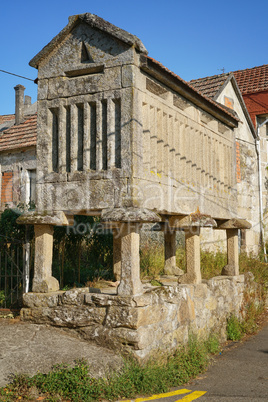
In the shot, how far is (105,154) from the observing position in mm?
5410

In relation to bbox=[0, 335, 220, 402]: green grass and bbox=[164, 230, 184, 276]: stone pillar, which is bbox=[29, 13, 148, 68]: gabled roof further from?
bbox=[164, 230, 184, 276]: stone pillar

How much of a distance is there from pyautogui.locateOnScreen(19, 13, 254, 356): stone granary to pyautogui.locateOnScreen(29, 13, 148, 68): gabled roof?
12 mm

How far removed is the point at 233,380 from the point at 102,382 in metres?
1.82

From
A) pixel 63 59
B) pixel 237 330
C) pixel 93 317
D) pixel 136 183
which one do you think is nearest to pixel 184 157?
pixel 136 183

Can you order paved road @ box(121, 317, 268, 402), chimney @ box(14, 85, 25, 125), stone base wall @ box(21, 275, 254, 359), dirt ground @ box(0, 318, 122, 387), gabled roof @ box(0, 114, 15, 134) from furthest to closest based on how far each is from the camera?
gabled roof @ box(0, 114, 15, 134)
chimney @ box(14, 85, 25, 125)
stone base wall @ box(21, 275, 254, 359)
paved road @ box(121, 317, 268, 402)
dirt ground @ box(0, 318, 122, 387)

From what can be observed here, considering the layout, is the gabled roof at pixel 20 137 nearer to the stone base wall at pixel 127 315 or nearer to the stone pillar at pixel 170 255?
the stone pillar at pixel 170 255

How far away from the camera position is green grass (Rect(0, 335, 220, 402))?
4.16m

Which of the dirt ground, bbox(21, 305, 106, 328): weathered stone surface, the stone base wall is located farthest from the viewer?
bbox(21, 305, 106, 328): weathered stone surface

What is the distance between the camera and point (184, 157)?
21.3 feet

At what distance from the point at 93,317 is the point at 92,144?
2096 mm

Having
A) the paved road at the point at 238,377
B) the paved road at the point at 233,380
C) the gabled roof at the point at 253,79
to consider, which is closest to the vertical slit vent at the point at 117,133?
the paved road at the point at 233,380

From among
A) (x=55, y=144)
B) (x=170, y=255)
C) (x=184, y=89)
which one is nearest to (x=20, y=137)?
(x=170, y=255)

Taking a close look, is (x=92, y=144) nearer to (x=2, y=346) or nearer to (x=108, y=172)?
(x=108, y=172)

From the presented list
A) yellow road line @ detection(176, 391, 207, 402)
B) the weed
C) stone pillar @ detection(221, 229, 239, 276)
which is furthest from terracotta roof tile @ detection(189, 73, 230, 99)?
yellow road line @ detection(176, 391, 207, 402)
